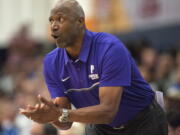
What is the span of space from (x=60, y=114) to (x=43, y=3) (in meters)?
8.85

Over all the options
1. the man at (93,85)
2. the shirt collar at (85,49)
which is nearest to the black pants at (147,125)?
the man at (93,85)

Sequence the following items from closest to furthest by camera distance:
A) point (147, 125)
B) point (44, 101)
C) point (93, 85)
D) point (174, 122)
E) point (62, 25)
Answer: point (44, 101) < point (62, 25) < point (93, 85) < point (147, 125) < point (174, 122)

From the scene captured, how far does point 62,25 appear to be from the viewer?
178 inches

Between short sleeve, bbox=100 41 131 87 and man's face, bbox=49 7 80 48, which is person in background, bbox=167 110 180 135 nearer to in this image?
short sleeve, bbox=100 41 131 87

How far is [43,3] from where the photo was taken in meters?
13.0

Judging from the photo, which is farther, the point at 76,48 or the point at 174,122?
the point at 174,122

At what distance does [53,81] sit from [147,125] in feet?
2.58

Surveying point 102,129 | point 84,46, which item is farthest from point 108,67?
point 102,129

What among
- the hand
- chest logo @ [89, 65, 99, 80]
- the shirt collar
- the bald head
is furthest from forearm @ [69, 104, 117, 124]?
the bald head

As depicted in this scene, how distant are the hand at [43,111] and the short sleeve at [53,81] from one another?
59 centimetres

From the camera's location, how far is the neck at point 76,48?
468 cm

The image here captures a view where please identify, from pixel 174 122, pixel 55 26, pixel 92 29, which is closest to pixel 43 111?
pixel 55 26

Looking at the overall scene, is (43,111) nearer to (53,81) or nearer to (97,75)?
(97,75)

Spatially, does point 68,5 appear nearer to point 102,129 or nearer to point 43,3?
point 102,129
